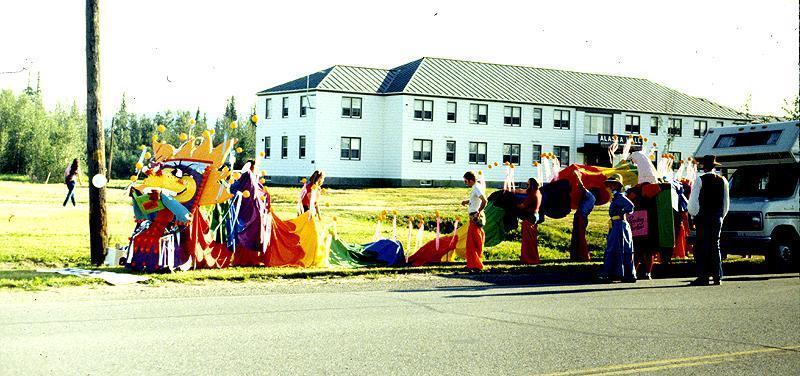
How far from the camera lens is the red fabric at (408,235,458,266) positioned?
667 inches

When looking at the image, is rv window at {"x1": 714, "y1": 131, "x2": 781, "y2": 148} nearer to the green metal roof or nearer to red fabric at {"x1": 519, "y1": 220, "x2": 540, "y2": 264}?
red fabric at {"x1": 519, "y1": 220, "x2": 540, "y2": 264}

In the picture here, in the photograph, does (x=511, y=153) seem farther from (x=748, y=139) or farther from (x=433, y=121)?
(x=748, y=139)

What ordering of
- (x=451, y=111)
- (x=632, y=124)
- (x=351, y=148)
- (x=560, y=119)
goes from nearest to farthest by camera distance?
1. (x=351, y=148)
2. (x=451, y=111)
3. (x=560, y=119)
4. (x=632, y=124)

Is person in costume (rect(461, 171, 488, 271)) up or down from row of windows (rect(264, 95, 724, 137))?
down

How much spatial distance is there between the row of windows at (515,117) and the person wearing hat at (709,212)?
42.4 m

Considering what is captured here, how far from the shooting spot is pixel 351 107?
184 feet

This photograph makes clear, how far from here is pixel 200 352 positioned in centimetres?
761

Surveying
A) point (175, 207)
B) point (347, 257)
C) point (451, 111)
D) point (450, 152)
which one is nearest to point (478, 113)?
point (451, 111)

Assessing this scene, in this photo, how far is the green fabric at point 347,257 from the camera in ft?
53.5

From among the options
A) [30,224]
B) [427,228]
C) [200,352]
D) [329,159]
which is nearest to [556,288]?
[200,352]

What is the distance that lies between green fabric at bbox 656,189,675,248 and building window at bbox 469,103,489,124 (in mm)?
43870

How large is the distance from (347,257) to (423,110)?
41.0m

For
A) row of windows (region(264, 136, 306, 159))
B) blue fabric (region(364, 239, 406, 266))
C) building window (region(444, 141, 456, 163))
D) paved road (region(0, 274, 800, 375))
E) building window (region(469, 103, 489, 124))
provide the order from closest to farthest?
paved road (region(0, 274, 800, 375)) → blue fabric (region(364, 239, 406, 266)) → row of windows (region(264, 136, 306, 159)) → building window (region(444, 141, 456, 163)) → building window (region(469, 103, 489, 124))

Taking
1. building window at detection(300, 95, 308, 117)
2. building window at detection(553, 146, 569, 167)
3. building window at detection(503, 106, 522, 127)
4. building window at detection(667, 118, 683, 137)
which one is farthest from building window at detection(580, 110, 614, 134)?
building window at detection(300, 95, 308, 117)
